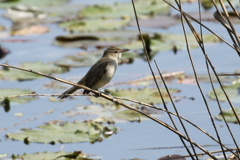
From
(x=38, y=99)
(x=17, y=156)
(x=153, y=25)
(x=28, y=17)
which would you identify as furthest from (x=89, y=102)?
(x=28, y=17)

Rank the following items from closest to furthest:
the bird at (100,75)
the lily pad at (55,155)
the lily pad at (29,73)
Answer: the lily pad at (55,155)
the bird at (100,75)
the lily pad at (29,73)

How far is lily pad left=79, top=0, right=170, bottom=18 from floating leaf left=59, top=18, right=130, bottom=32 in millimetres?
229

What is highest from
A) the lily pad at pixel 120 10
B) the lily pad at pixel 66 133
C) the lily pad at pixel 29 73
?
the lily pad at pixel 120 10

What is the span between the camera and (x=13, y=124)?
6516 millimetres

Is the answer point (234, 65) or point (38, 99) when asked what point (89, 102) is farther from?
point (234, 65)

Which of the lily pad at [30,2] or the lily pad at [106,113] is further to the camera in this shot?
the lily pad at [30,2]

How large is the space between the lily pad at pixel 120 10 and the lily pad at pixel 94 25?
0.23 m

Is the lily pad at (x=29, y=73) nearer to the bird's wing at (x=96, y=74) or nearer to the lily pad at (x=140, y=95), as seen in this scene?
the lily pad at (x=140, y=95)

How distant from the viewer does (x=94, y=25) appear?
10039 millimetres

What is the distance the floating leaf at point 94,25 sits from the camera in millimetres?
9930

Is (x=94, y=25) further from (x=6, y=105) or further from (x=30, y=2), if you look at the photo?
(x=6, y=105)

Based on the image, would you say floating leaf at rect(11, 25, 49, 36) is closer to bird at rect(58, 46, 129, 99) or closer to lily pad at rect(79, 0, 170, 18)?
lily pad at rect(79, 0, 170, 18)

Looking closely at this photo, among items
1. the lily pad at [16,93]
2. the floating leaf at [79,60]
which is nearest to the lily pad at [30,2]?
the floating leaf at [79,60]

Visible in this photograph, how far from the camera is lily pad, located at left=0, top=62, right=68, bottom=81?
7.83 metres
